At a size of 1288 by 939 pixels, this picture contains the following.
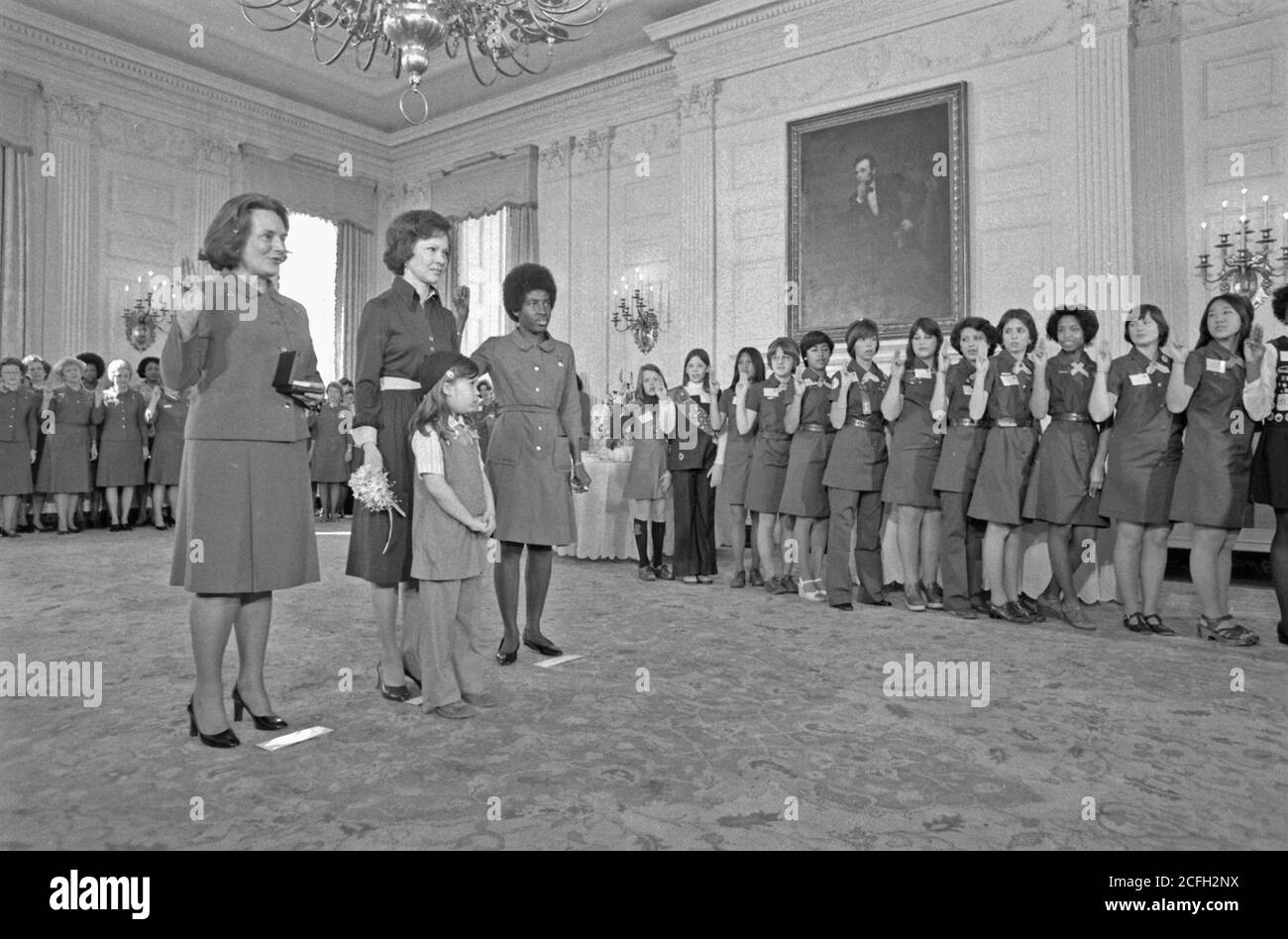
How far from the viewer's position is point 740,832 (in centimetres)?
180

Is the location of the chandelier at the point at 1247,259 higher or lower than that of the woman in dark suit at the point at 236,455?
higher

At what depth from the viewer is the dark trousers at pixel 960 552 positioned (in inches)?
175

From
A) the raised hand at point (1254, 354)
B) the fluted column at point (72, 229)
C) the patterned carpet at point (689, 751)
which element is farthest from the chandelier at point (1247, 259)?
the fluted column at point (72, 229)

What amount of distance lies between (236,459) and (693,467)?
3635 mm

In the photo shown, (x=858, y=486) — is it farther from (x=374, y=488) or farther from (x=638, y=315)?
(x=638, y=315)

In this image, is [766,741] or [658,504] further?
[658,504]

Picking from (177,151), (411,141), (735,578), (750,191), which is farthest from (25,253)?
(735,578)

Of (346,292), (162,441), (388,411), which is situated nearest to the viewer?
(388,411)

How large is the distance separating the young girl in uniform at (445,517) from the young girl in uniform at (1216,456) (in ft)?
10.8

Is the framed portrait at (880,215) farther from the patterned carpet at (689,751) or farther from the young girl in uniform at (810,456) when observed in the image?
the patterned carpet at (689,751)

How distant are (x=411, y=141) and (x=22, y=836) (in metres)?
12.3

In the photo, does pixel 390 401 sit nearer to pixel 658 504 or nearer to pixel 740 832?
pixel 740 832

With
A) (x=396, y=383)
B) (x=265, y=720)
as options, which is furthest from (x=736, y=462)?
(x=265, y=720)

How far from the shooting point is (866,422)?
4.73 meters
